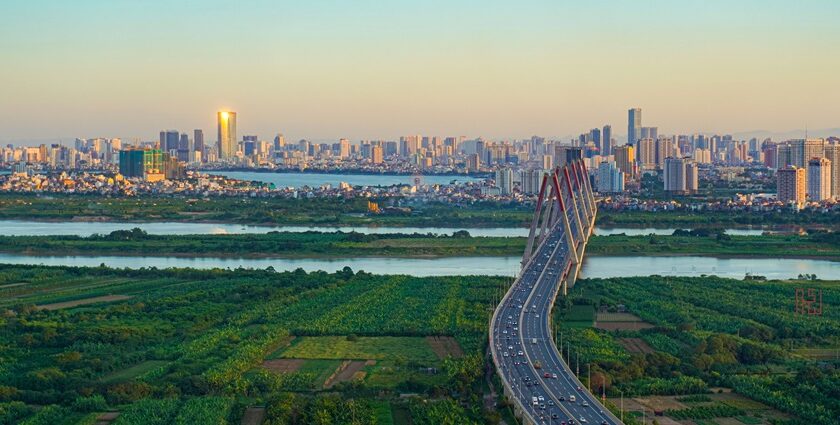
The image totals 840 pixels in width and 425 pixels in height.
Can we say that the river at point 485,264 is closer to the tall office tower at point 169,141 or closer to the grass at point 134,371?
the grass at point 134,371

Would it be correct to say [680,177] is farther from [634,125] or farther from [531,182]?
[634,125]

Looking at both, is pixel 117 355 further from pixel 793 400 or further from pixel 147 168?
pixel 147 168

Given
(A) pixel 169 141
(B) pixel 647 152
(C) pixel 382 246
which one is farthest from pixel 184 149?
(C) pixel 382 246

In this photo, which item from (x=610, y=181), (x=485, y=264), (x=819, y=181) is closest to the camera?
(x=485, y=264)

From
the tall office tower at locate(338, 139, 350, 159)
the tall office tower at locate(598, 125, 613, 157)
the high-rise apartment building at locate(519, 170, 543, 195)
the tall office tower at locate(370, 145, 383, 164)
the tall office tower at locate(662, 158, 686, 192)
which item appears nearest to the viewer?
the tall office tower at locate(662, 158, 686, 192)

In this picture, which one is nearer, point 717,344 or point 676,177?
point 717,344

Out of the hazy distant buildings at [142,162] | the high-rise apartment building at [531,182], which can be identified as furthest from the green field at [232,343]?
the hazy distant buildings at [142,162]

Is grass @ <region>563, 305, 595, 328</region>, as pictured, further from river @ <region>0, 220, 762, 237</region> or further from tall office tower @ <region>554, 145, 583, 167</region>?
river @ <region>0, 220, 762, 237</region>

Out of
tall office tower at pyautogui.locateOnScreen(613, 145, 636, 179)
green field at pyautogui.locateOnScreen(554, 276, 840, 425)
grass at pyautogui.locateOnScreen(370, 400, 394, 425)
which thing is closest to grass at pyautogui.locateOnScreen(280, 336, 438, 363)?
green field at pyautogui.locateOnScreen(554, 276, 840, 425)
